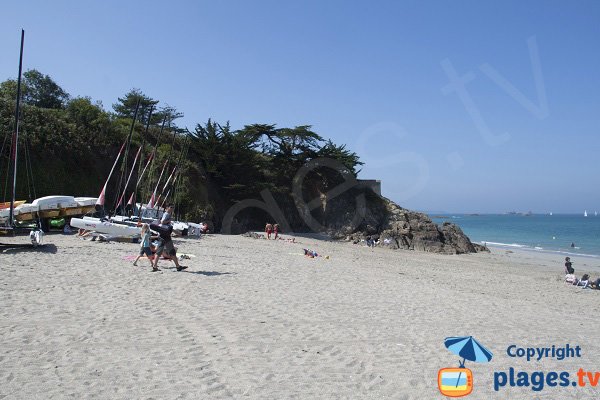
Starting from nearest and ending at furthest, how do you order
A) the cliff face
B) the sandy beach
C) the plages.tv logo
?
the sandy beach → the plages.tv logo → the cliff face

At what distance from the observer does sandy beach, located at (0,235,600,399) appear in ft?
16.7

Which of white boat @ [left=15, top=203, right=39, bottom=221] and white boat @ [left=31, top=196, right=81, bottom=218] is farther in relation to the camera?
white boat @ [left=31, top=196, right=81, bottom=218]

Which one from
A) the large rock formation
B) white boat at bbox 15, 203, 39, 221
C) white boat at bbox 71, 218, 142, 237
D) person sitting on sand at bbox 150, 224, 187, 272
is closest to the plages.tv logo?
person sitting on sand at bbox 150, 224, 187, 272

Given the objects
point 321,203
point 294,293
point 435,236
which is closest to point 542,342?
point 294,293

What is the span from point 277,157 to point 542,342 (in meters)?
39.4

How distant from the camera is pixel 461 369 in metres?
6.08

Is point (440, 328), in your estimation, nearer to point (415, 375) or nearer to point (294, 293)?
point (415, 375)

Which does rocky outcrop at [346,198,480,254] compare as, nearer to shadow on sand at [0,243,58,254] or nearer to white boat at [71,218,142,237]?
white boat at [71,218,142,237]

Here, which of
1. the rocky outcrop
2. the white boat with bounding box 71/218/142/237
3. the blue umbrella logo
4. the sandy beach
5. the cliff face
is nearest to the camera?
the sandy beach

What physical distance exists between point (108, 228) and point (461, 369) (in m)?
18.3

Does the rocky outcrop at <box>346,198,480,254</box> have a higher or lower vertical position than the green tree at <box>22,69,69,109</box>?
lower

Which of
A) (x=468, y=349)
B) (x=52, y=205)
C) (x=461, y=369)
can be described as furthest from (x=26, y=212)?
(x=461, y=369)

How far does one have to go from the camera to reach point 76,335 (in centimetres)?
639

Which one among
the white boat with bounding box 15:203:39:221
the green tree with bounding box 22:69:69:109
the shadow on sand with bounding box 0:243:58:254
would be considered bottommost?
the shadow on sand with bounding box 0:243:58:254
